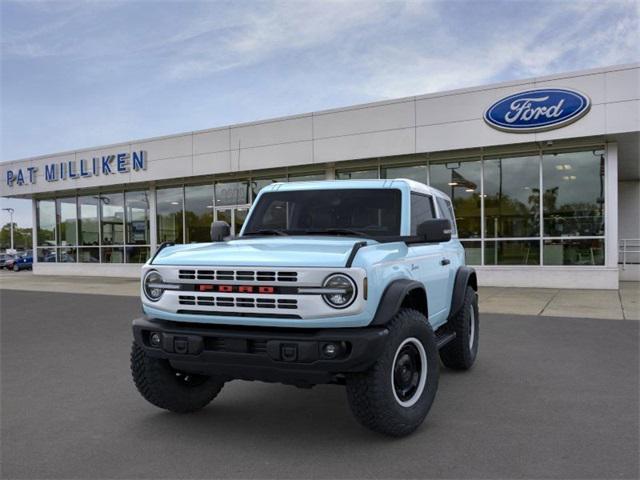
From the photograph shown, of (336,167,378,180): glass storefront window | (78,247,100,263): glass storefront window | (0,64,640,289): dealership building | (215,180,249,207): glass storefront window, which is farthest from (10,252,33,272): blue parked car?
(336,167,378,180): glass storefront window

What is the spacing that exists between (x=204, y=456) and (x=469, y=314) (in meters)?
3.25

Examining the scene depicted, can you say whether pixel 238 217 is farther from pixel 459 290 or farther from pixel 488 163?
pixel 459 290

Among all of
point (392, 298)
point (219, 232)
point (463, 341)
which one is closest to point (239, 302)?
point (392, 298)

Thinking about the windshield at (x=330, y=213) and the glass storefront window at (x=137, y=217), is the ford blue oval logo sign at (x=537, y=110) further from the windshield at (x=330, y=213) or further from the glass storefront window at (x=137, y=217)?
the glass storefront window at (x=137, y=217)

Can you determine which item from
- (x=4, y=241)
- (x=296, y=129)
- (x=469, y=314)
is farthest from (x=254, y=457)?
(x=4, y=241)

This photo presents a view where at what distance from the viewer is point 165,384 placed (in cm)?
416

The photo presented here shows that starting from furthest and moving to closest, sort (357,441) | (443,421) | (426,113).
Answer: (426,113) → (443,421) → (357,441)

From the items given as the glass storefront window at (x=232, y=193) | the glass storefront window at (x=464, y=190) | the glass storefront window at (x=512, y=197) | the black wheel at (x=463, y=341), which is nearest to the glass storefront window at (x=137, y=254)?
the glass storefront window at (x=232, y=193)

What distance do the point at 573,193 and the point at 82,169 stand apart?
1861 centimetres

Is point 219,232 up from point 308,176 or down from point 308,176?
down

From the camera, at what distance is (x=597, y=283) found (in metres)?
13.8

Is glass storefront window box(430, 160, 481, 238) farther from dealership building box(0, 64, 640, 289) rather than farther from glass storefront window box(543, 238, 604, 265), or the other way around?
glass storefront window box(543, 238, 604, 265)

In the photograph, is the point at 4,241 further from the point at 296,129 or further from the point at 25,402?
the point at 25,402

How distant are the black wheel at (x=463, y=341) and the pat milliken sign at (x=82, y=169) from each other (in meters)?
17.3
